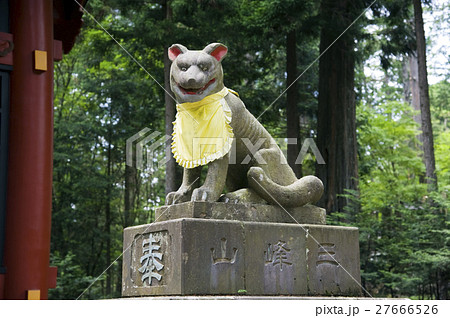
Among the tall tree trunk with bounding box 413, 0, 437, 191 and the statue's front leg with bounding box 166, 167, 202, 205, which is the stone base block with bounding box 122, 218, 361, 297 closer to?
the statue's front leg with bounding box 166, 167, 202, 205

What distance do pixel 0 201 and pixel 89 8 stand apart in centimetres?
917

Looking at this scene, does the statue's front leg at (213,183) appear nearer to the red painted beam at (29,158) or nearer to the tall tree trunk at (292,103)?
the red painted beam at (29,158)

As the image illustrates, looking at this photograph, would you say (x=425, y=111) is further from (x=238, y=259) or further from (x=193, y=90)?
(x=238, y=259)

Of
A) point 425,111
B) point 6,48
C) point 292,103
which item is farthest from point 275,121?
point 6,48

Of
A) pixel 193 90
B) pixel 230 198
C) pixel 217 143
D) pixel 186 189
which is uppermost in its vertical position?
pixel 193 90

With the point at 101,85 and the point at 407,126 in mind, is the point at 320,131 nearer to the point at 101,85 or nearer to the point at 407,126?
the point at 407,126

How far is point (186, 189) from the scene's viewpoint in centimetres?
559

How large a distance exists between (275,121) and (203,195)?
9.62 meters

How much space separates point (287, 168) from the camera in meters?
5.99

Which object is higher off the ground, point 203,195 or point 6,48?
point 6,48

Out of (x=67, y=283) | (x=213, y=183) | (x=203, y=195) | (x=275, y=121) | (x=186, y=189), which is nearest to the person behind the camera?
(x=203, y=195)

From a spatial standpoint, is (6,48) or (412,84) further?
(412,84)

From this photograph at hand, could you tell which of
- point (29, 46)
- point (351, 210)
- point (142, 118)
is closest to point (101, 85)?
point (142, 118)

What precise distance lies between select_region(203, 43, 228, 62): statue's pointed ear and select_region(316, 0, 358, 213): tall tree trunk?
269 inches
